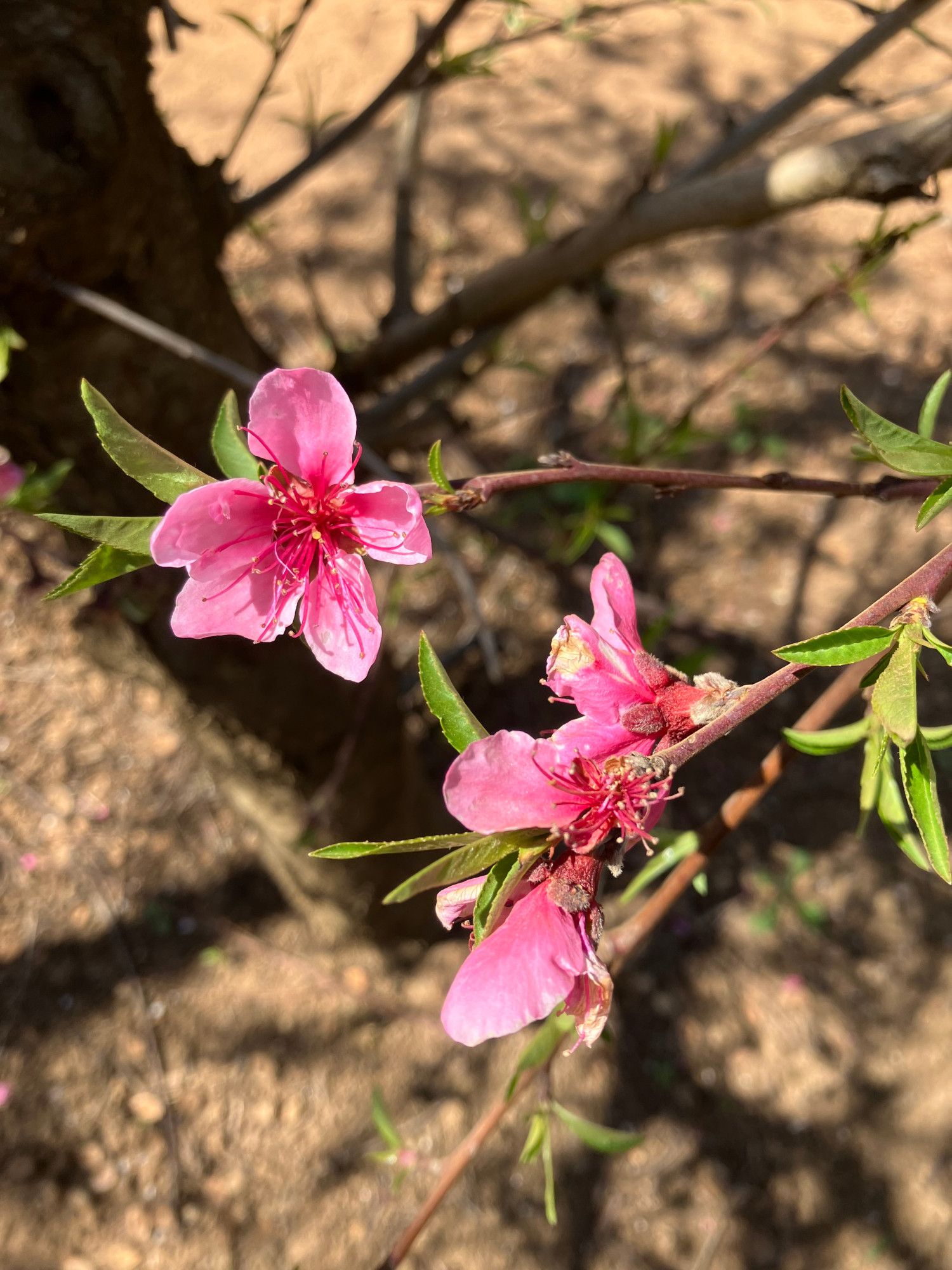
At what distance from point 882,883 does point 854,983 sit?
1.00 ft

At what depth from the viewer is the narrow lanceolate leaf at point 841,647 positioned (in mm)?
638

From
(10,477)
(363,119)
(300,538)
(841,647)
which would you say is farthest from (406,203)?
(841,647)

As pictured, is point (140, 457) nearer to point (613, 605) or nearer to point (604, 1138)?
point (613, 605)

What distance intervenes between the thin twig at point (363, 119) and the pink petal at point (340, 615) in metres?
0.94

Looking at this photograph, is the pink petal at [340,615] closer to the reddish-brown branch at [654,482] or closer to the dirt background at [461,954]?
the reddish-brown branch at [654,482]

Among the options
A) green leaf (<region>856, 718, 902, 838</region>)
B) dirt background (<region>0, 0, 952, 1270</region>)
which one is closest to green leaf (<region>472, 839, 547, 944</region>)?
green leaf (<region>856, 718, 902, 838</region>)

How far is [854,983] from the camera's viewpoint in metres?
2.69

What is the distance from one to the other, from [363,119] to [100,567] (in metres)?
1.29

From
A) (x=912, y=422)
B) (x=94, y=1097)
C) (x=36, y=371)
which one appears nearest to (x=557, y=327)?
(x=912, y=422)

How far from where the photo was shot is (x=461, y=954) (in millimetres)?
2789

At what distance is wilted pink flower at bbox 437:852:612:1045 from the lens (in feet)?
2.18

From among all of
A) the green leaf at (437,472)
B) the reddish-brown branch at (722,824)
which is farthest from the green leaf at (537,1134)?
the green leaf at (437,472)

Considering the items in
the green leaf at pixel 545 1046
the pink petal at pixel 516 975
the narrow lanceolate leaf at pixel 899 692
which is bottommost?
the green leaf at pixel 545 1046

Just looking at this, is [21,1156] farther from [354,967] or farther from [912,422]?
[912,422]
